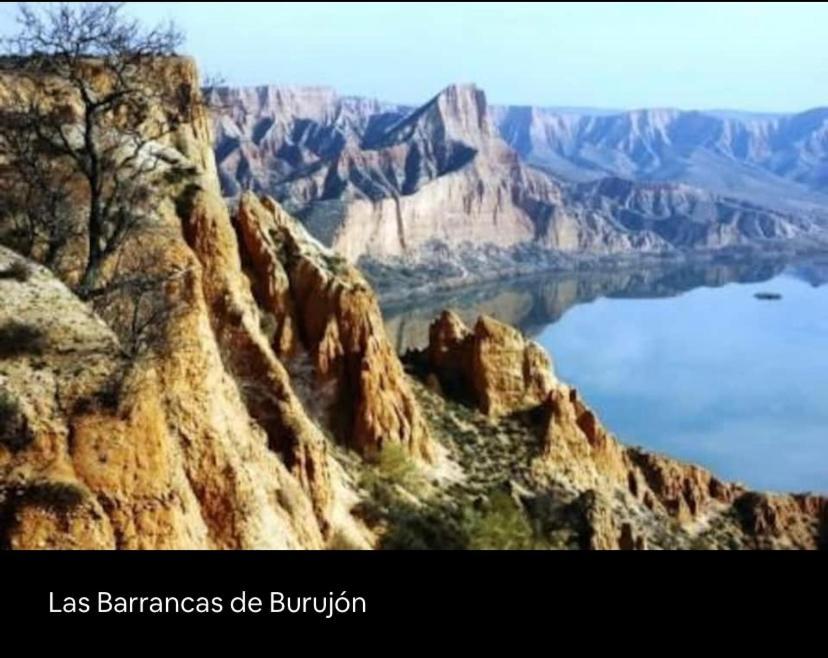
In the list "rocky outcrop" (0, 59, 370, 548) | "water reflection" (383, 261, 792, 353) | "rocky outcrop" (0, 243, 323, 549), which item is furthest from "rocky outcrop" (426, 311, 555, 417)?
"water reflection" (383, 261, 792, 353)

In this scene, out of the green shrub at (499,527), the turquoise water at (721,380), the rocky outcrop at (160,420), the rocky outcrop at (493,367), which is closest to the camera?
the rocky outcrop at (160,420)

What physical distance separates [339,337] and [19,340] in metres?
20.0

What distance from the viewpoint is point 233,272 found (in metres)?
24.8

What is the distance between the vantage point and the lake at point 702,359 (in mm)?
68312

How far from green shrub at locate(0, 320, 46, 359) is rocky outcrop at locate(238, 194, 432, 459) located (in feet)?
59.6

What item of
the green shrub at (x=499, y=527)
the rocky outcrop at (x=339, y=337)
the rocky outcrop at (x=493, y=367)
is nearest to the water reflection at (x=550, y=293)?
the rocky outcrop at (x=493, y=367)

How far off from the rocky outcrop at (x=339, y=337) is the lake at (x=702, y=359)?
3609 cm

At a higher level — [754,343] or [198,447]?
[198,447]

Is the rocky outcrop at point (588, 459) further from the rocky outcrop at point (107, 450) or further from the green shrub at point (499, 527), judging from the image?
the rocky outcrop at point (107, 450)

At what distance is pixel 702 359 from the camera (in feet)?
313
